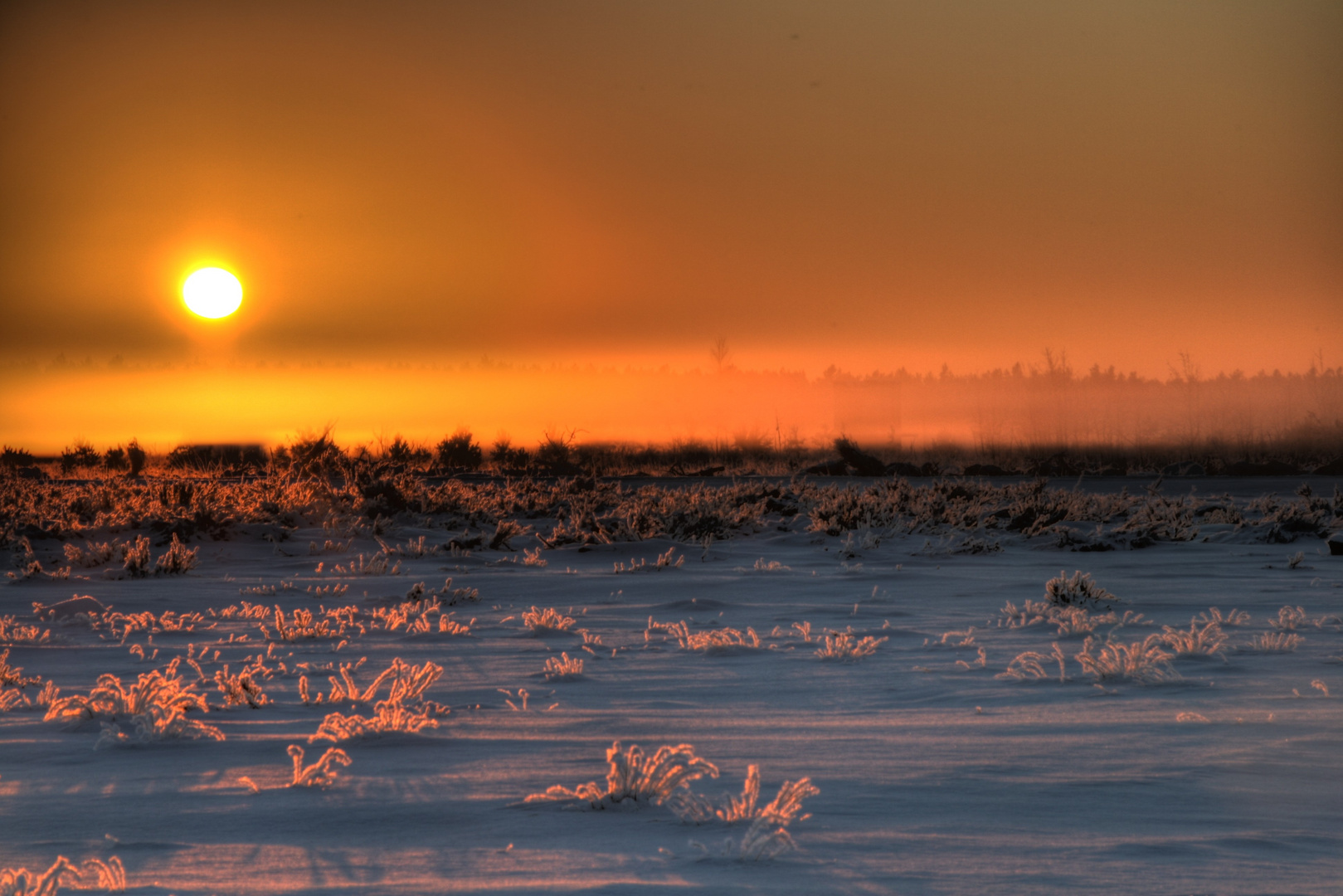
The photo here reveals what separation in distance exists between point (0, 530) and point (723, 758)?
9.39 metres

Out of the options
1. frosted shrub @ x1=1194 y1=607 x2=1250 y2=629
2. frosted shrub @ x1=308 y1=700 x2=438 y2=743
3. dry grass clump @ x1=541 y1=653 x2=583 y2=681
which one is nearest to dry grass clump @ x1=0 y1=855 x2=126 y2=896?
frosted shrub @ x1=308 y1=700 x2=438 y2=743

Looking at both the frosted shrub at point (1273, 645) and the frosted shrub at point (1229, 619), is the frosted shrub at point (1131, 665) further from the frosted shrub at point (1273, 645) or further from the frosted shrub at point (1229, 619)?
the frosted shrub at point (1229, 619)

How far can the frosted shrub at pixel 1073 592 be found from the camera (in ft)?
21.0

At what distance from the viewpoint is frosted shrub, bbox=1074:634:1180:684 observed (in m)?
4.19

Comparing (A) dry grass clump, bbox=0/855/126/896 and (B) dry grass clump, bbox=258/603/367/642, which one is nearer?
(A) dry grass clump, bbox=0/855/126/896

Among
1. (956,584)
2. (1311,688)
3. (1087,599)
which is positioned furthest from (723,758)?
(956,584)

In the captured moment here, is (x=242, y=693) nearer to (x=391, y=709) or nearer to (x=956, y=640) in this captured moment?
(x=391, y=709)

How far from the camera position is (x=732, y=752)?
128 inches

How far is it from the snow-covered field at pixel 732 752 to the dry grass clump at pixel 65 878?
5 cm

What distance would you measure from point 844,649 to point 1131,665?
1.23m

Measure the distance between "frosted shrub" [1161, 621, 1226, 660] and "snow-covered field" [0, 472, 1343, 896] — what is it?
0.11 m

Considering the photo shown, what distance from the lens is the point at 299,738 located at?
3455 mm

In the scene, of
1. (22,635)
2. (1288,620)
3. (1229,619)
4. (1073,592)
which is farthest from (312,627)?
(1288,620)

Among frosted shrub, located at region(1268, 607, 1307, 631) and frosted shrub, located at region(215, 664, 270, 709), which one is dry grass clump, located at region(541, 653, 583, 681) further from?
frosted shrub, located at region(1268, 607, 1307, 631)
